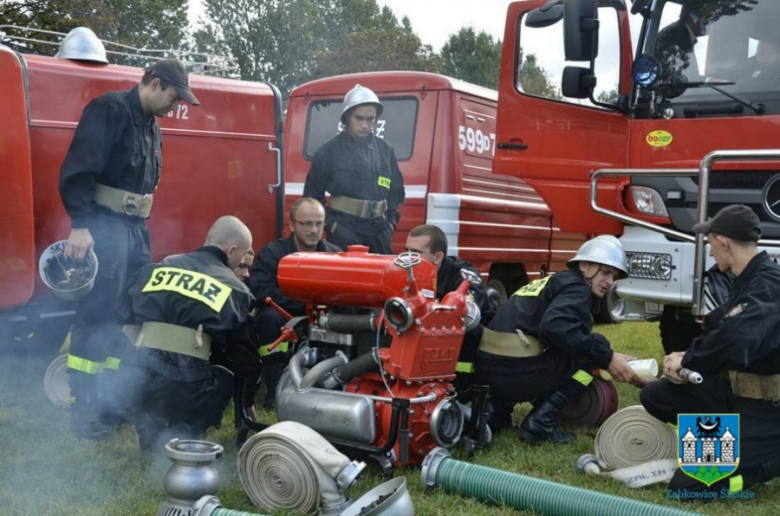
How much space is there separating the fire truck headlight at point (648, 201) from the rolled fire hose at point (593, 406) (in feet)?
3.84

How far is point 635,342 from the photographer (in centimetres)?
884

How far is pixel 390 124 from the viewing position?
8062 millimetres

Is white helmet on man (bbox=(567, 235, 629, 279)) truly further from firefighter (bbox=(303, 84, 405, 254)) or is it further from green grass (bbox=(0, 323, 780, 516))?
firefighter (bbox=(303, 84, 405, 254))

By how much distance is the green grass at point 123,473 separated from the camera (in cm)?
382

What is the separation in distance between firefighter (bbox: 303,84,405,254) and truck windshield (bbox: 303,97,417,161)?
133cm

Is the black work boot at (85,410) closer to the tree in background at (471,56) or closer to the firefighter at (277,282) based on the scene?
the firefighter at (277,282)

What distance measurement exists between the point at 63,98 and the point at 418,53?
33543 mm

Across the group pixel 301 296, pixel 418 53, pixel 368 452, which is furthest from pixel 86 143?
pixel 418 53

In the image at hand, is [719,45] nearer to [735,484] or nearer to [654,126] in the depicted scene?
[654,126]

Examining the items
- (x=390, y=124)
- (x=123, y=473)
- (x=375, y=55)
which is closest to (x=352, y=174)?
(x=390, y=124)

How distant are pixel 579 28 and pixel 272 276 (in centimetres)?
243

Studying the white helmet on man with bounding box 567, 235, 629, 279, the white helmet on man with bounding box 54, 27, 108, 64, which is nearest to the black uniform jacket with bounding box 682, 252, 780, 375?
the white helmet on man with bounding box 567, 235, 629, 279

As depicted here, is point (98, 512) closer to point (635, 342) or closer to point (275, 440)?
point (275, 440)

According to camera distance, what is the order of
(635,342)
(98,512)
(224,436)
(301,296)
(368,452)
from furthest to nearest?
(635,342) < (224,436) < (301,296) < (368,452) < (98,512)
